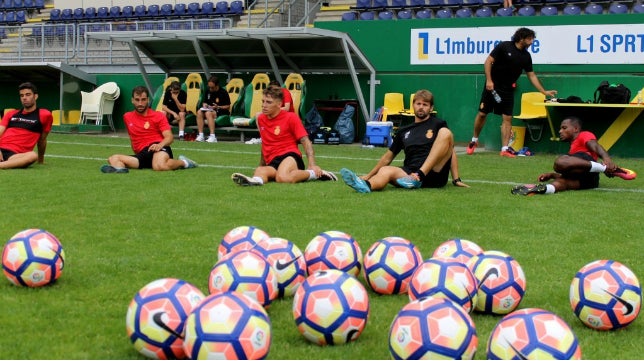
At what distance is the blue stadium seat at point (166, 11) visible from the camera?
28609 mm

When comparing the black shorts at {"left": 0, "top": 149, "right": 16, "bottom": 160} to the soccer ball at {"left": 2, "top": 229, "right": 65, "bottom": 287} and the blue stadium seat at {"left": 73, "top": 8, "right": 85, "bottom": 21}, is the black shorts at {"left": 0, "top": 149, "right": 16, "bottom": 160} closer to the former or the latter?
the soccer ball at {"left": 2, "top": 229, "right": 65, "bottom": 287}

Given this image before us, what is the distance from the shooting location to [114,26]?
25125mm

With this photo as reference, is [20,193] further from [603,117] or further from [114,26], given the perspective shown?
[114,26]

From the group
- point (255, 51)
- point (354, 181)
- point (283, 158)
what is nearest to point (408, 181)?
point (354, 181)

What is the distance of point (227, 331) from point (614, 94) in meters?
13.5

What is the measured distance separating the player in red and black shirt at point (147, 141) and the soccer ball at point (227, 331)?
882 centimetres

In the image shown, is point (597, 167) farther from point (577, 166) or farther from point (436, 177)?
point (436, 177)

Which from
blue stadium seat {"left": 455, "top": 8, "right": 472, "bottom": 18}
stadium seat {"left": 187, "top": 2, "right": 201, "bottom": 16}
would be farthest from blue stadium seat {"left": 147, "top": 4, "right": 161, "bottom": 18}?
blue stadium seat {"left": 455, "top": 8, "right": 472, "bottom": 18}

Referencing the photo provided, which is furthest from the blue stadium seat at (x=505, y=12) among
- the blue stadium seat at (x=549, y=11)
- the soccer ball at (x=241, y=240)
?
the soccer ball at (x=241, y=240)

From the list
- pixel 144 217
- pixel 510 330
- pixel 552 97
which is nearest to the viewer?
pixel 510 330

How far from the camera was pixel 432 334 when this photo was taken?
3.38m

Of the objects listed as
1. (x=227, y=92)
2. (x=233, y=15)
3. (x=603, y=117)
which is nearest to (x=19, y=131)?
(x=227, y=92)

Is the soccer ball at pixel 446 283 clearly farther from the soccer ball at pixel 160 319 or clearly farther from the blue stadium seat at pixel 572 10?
the blue stadium seat at pixel 572 10

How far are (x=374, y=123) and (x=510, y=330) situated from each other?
586 inches
